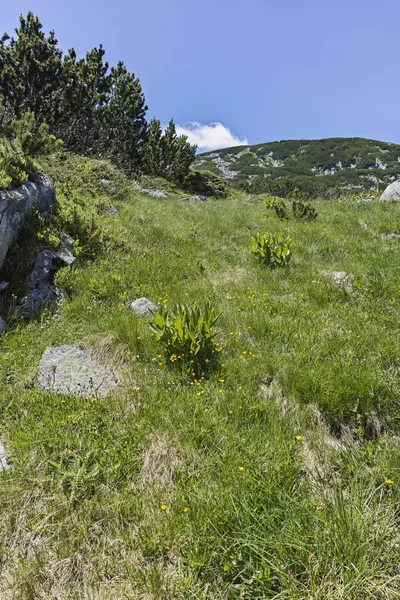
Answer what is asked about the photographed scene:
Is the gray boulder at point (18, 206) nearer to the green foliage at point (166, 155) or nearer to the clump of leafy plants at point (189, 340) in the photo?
the clump of leafy plants at point (189, 340)

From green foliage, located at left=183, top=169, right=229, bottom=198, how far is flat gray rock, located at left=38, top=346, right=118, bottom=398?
24.9 metres

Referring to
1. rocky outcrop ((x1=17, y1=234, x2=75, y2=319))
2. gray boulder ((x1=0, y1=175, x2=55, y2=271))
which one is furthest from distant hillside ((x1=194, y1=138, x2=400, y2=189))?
rocky outcrop ((x1=17, y1=234, x2=75, y2=319))

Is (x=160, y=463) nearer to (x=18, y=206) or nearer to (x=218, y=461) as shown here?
(x=218, y=461)

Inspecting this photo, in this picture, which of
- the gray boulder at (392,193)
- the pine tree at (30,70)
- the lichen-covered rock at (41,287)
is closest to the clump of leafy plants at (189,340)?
the lichen-covered rock at (41,287)

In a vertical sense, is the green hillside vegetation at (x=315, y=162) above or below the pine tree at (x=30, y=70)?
above

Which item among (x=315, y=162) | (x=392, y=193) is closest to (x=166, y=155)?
(x=392, y=193)

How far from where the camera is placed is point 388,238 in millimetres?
7961

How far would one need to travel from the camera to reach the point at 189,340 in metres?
3.79

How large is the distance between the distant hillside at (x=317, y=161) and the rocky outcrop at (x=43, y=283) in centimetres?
11702

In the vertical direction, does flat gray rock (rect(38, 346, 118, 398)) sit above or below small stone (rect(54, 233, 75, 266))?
below

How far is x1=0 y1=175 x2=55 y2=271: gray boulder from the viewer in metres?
5.15

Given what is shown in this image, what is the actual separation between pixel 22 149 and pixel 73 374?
514cm

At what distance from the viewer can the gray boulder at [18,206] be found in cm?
515

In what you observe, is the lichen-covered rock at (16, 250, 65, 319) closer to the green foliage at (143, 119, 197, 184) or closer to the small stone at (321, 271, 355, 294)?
the small stone at (321, 271, 355, 294)
